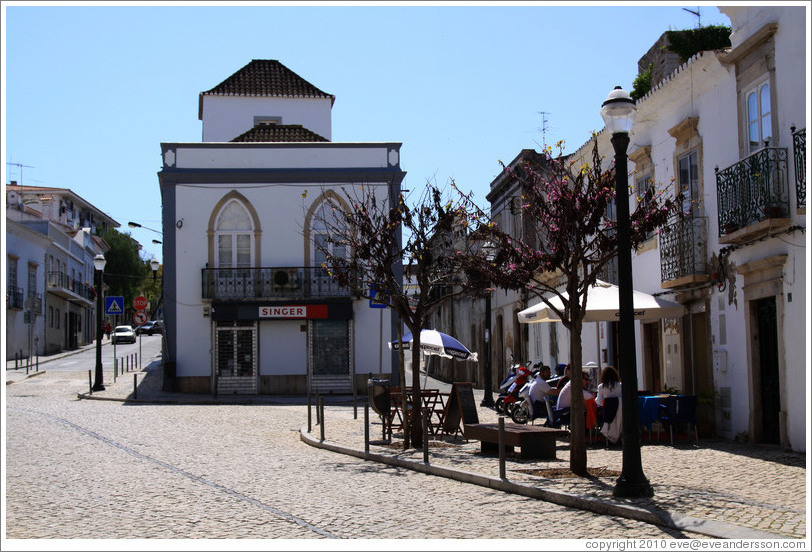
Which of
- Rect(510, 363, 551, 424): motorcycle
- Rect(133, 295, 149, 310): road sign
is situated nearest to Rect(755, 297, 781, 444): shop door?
Rect(510, 363, 551, 424): motorcycle

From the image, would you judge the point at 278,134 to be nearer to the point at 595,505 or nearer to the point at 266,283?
the point at 266,283

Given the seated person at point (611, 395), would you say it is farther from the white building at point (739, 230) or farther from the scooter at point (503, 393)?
the scooter at point (503, 393)

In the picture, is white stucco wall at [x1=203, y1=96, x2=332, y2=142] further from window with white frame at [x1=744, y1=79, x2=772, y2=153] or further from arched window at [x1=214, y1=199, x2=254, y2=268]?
window with white frame at [x1=744, y1=79, x2=772, y2=153]

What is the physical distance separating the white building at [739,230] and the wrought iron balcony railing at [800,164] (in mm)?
18

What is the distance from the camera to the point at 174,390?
1284 inches

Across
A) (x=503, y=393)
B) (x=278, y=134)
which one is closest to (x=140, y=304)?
(x=278, y=134)

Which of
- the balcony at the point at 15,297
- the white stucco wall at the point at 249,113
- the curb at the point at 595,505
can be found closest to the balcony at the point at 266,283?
the white stucco wall at the point at 249,113

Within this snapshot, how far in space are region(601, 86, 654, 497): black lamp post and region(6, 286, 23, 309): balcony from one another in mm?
45644

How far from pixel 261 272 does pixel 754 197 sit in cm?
2136

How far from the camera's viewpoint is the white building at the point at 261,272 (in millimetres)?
32906

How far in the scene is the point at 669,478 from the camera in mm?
11656

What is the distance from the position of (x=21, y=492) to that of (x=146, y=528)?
3.16m

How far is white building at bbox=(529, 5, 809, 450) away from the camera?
45.3 ft

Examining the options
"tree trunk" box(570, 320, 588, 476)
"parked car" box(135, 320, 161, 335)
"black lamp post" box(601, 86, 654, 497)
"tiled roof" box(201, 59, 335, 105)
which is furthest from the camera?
"parked car" box(135, 320, 161, 335)
